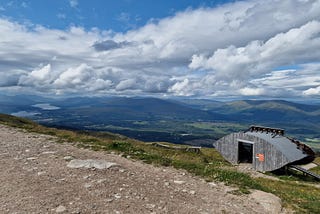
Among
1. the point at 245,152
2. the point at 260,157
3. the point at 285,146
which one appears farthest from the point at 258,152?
the point at 245,152

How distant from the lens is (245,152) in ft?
156

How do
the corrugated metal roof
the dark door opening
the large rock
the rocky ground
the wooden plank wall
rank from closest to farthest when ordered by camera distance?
the rocky ground < the large rock < the corrugated metal roof < the wooden plank wall < the dark door opening

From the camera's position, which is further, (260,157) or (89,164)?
(260,157)

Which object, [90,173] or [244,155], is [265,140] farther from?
[90,173]

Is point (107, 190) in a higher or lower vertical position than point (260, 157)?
higher

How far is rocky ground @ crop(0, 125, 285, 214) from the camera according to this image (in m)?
8.45

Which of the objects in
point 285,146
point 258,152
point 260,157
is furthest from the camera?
point 258,152

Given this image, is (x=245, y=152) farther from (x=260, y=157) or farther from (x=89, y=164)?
(x=89, y=164)

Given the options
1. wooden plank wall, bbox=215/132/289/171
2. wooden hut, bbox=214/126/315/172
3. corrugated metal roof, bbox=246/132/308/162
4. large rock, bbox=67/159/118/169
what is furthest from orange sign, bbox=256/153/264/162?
large rock, bbox=67/159/118/169

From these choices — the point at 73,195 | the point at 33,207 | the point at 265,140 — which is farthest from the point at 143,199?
the point at 265,140

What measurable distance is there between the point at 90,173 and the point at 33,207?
3.77 m

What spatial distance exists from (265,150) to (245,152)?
338 inches

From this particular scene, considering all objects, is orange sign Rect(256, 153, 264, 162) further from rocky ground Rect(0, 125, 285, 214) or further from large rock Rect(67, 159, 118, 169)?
large rock Rect(67, 159, 118, 169)

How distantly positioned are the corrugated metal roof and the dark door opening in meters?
4.66
